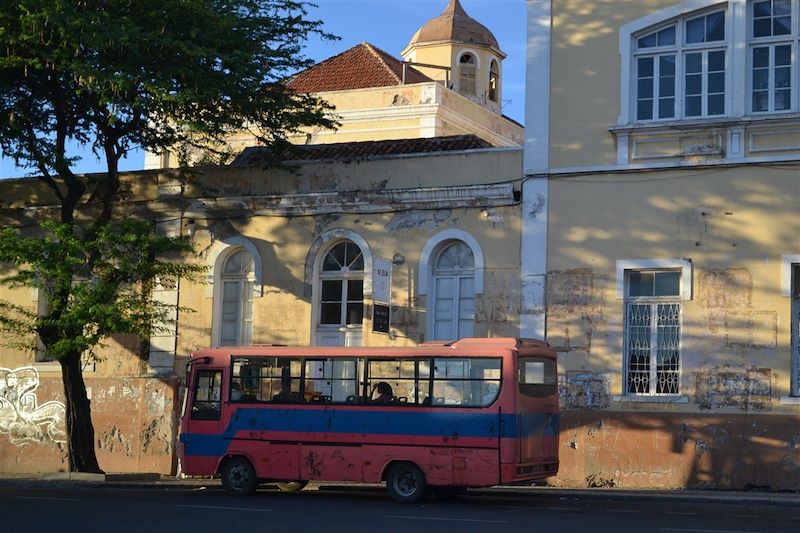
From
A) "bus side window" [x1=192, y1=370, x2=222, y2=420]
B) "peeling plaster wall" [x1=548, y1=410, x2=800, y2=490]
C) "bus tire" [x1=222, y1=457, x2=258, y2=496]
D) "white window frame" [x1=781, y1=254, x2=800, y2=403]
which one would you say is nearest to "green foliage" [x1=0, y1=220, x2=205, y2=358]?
"bus side window" [x1=192, y1=370, x2=222, y2=420]

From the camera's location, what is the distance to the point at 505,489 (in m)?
22.4

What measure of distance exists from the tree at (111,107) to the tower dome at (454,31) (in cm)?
2648

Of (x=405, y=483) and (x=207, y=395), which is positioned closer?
(x=405, y=483)

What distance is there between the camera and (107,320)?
23.8 m

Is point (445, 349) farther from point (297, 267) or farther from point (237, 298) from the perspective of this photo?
point (237, 298)

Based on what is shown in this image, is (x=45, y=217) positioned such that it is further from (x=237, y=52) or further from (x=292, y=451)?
(x=292, y=451)

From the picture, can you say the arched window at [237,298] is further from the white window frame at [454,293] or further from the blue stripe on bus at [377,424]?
the blue stripe on bus at [377,424]

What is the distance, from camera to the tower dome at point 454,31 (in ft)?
172

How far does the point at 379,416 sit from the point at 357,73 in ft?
93.6

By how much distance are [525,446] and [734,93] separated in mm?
7392

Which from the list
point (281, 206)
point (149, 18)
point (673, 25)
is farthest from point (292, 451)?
point (673, 25)

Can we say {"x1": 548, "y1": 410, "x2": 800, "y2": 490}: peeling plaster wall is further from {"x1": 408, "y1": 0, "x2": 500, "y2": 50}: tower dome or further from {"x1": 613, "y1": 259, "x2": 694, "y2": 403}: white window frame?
{"x1": 408, "y1": 0, "x2": 500, "y2": 50}: tower dome

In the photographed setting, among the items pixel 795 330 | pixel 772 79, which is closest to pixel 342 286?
pixel 795 330

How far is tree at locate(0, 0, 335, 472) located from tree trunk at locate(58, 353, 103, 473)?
0.02 m
